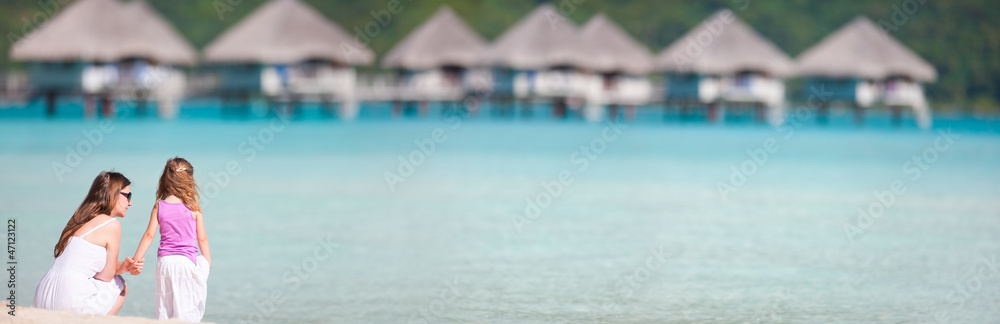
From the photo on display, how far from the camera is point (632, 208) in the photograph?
45.6 feet

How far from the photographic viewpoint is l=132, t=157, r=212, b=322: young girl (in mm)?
5379

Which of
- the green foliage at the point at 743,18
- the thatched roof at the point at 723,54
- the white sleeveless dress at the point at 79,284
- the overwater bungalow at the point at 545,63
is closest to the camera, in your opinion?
the white sleeveless dress at the point at 79,284

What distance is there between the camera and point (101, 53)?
1344 inches

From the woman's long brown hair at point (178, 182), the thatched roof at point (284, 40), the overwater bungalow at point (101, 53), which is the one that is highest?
the thatched roof at point (284, 40)

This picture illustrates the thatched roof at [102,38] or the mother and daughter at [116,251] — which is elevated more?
the thatched roof at [102,38]

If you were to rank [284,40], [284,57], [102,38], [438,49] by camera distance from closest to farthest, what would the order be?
[102,38], [284,57], [284,40], [438,49]

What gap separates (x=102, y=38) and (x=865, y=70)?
22.7 m

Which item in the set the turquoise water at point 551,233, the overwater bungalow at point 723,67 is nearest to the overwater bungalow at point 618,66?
the overwater bungalow at point 723,67

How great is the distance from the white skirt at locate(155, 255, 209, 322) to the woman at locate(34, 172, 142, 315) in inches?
5.1

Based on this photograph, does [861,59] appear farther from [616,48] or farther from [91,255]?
[91,255]

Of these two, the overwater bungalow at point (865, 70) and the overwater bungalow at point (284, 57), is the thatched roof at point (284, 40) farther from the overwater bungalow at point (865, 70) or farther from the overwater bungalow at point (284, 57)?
the overwater bungalow at point (865, 70)

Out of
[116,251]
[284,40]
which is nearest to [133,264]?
[116,251]

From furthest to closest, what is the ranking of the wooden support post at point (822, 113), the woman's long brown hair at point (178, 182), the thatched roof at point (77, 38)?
the wooden support post at point (822, 113)
the thatched roof at point (77, 38)
the woman's long brown hair at point (178, 182)

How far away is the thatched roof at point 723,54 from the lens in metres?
38.3
